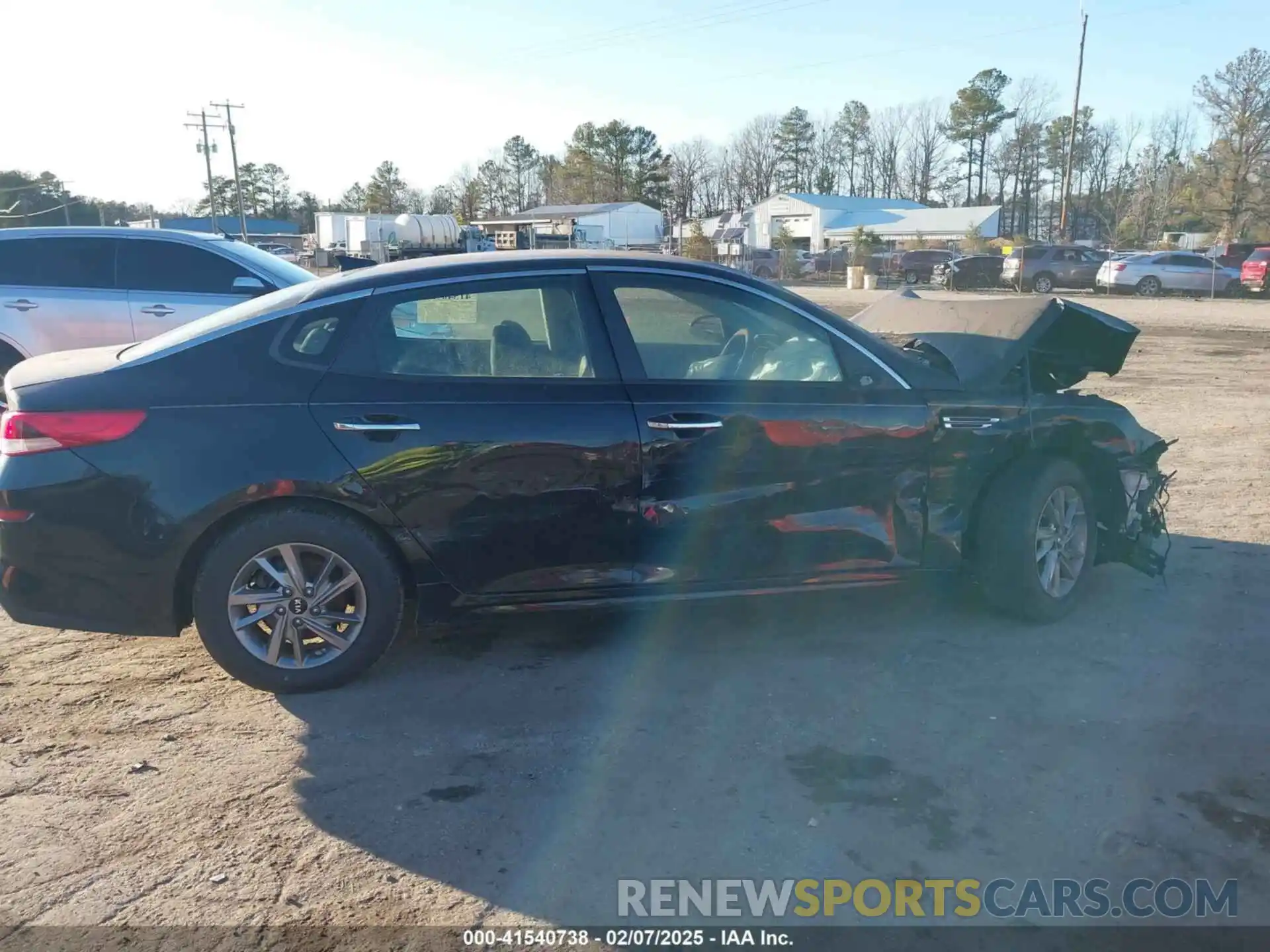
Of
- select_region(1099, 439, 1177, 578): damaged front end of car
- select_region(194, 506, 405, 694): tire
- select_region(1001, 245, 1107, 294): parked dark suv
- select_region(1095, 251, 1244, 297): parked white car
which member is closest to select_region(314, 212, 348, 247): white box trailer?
select_region(1001, 245, 1107, 294): parked dark suv

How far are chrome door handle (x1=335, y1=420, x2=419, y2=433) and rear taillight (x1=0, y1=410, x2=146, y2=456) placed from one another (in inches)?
29.1

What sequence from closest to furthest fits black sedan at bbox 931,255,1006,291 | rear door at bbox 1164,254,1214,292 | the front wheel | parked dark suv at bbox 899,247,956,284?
rear door at bbox 1164,254,1214,292 → the front wheel → black sedan at bbox 931,255,1006,291 → parked dark suv at bbox 899,247,956,284

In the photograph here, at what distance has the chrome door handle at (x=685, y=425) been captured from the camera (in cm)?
422

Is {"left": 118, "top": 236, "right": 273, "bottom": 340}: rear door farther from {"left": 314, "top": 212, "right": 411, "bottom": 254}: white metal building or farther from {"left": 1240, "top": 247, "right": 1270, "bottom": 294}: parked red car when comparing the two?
{"left": 314, "top": 212, "right": 411, "bottom": 254}: white metal building

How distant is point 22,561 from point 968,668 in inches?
150

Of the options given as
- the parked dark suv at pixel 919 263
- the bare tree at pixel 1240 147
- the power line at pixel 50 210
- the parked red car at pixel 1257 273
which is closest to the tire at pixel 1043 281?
the parked red car at pixel 1257 273

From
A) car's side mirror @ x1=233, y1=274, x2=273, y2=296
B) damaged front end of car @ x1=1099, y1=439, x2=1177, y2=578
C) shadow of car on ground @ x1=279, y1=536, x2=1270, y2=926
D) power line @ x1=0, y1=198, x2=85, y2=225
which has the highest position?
A: power line @ x1=0, y1=198, x2=85, y2=225

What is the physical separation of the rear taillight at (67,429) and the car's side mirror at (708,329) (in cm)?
234

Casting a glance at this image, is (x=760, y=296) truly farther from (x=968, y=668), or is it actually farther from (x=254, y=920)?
(x=254, y=920)

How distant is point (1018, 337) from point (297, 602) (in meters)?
3.49

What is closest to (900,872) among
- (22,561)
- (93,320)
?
(22,561)

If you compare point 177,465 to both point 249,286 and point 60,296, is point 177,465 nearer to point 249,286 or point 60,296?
point 249,286

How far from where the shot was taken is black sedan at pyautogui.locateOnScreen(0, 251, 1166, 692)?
386 centimetres

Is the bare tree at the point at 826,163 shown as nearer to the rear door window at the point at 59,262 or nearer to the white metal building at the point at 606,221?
the white metal building at the point at 606,221
